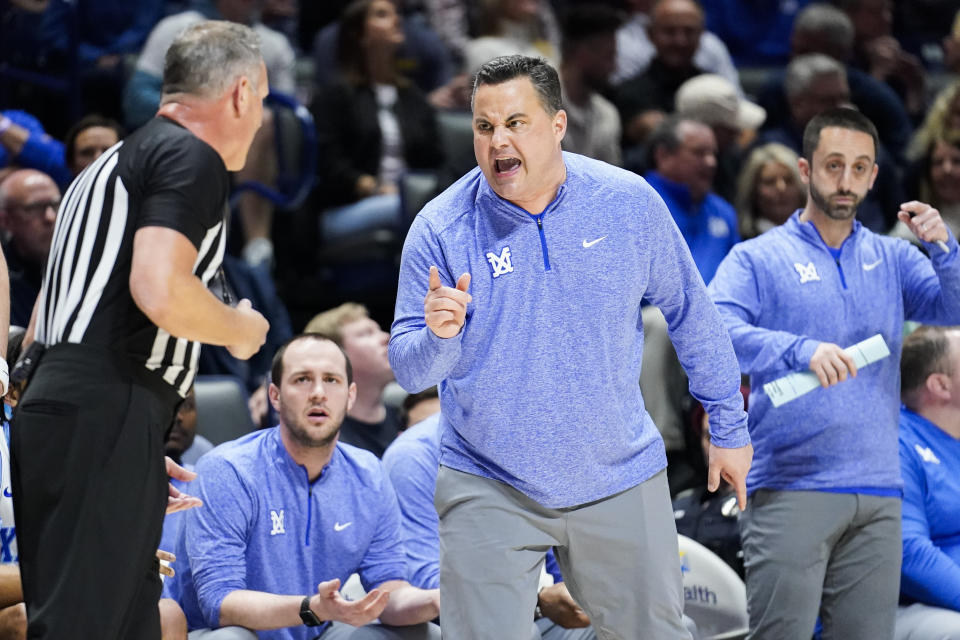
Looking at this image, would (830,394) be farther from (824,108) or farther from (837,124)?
(824,108)

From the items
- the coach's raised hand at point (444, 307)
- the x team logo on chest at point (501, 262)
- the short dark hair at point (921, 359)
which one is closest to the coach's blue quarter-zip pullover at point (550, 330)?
the x team logo on chest at point (501, 262)

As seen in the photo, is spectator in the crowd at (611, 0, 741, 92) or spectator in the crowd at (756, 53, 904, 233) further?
spectator in the crowd at (611, 0, 741, 92)

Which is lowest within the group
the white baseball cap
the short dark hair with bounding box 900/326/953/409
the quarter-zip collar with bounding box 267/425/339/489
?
the quarter-zip collar with bounding box 267/425/339/489

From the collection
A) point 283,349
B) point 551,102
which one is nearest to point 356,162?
point 283,349

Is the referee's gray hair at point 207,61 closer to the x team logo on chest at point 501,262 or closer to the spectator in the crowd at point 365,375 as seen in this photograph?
the x team logo on chest at point 501,262

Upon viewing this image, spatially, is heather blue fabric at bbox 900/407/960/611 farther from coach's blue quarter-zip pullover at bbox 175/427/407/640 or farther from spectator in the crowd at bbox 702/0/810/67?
spectator in the crowd at bbox 702/0/810/67

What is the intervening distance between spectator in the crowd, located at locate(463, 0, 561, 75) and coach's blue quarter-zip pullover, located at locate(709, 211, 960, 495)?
3277mm

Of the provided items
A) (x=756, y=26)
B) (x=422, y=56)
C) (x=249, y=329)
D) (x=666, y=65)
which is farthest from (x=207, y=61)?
(x=756, y=26)

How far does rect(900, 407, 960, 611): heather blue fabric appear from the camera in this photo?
404 centimetres

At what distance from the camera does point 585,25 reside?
6980 mm

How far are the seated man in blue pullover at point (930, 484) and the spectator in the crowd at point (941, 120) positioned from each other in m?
2.52

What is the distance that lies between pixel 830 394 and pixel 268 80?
121 inches

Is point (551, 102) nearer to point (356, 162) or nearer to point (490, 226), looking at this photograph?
point (490, 226)

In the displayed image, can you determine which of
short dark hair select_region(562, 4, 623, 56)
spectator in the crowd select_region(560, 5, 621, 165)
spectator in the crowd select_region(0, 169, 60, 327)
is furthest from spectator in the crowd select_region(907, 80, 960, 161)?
spectator in the crowd select_region(0, 169, 60, 327)
